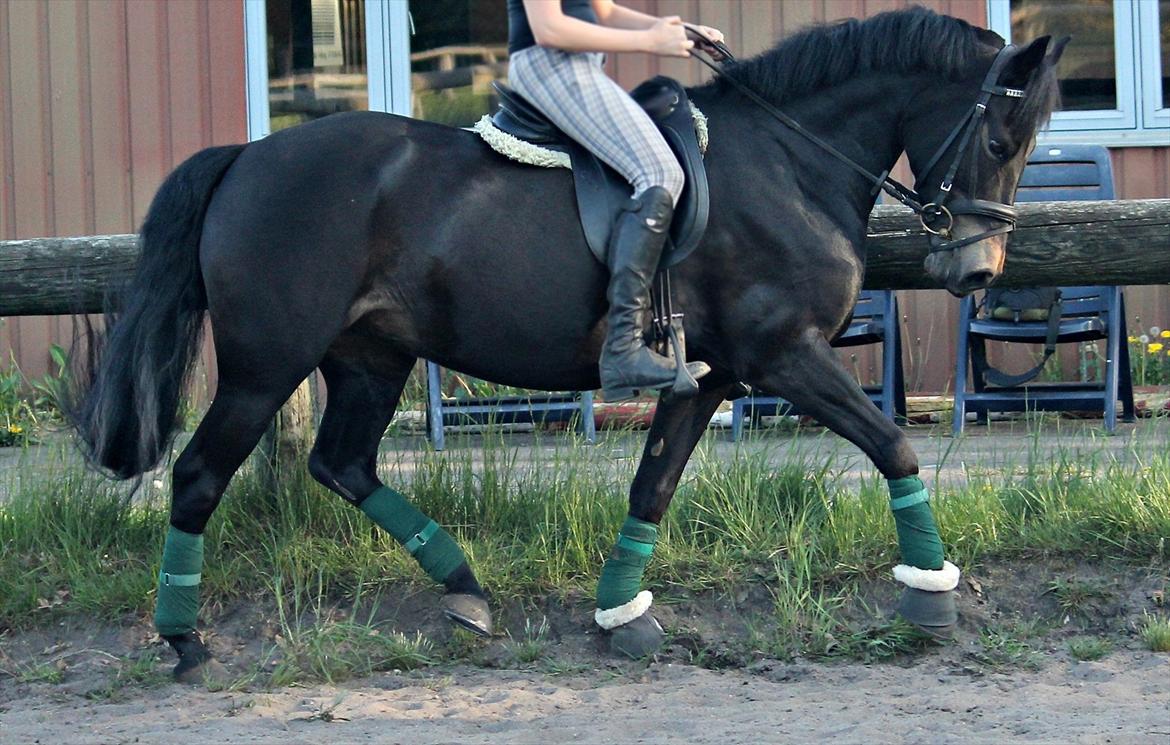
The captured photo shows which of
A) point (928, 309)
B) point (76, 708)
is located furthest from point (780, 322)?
point (928, 309)

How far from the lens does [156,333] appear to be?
4430 mm

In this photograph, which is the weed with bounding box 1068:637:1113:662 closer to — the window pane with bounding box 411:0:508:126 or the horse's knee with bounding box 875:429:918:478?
the horse's knee with bounding box 875:429:918:478

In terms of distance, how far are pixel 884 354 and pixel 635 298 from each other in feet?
12.5

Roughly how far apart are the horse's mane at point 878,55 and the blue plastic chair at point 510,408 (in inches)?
112

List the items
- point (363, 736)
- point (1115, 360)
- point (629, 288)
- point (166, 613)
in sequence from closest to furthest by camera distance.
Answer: point (363, 736) → point (629, 288) → point (166, 613) → point (1115, 360)

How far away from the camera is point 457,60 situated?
9.10 meters

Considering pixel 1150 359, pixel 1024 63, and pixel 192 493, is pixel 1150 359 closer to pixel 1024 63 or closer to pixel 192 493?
pixel 1024 63

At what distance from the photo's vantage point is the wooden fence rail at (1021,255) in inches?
201

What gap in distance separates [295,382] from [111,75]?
5292mm

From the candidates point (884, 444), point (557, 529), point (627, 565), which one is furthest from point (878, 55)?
point (557, 529)

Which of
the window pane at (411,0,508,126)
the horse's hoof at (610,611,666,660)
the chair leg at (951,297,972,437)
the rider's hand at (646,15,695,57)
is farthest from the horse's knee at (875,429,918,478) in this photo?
the window pane at (411,0,508,126)

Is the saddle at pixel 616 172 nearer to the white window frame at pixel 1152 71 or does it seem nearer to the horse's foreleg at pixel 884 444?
the horse's foreleg at pixel 884 444

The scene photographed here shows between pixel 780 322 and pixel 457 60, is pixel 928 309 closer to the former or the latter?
pixel 457 60

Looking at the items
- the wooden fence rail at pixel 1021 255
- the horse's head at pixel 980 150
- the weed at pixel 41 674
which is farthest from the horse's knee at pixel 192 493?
the horse's head at pixel 980 150
